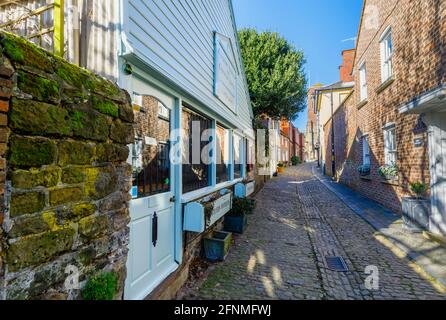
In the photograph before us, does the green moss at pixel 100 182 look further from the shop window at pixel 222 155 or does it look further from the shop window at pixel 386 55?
the shop window at pixel 386 55

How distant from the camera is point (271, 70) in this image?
13859mm

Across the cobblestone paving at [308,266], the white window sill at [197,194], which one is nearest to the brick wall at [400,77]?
the cobblestone paving at [308,266]

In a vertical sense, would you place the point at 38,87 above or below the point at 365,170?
above

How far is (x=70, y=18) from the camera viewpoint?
2.42 metres

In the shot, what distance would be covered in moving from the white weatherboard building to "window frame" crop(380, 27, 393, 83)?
18.7ft

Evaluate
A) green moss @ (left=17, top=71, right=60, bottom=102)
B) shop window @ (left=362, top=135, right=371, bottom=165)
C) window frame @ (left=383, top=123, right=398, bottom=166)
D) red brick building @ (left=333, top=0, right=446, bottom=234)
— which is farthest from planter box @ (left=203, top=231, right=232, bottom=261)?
shop window @ (left=362, top=135, right=371, bottom=165)

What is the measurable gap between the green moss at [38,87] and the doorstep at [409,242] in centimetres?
471

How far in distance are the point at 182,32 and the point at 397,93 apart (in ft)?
20.0

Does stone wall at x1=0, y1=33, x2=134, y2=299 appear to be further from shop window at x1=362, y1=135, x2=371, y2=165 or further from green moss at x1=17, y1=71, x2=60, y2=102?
shop window at x1=362, y1=135, x2=371, y2=165

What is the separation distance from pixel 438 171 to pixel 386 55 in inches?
178

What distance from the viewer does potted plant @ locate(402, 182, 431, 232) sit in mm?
5305

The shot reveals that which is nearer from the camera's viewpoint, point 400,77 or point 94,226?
point 94,226

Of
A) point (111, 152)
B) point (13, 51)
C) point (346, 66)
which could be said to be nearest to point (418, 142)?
point (111, 152)

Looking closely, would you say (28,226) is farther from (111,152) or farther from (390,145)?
(390,145)
